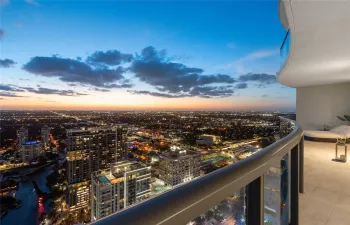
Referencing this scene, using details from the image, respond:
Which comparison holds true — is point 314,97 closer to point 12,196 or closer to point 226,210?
point 226,210

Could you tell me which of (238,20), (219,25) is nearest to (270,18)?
(238,20)

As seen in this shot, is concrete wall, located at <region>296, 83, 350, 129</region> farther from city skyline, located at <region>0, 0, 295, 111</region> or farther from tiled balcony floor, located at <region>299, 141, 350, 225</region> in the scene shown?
tiled balcony floor, located at <region>299, 141, 350, 225</region>

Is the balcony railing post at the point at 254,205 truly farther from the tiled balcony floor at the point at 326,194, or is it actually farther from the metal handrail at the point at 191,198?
the tiled balcony floor at the point at 326,194

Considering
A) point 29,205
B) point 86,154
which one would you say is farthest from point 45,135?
point 29,205

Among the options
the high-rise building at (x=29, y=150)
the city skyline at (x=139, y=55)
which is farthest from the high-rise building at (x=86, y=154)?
the city skyline at (x=139, y=55)

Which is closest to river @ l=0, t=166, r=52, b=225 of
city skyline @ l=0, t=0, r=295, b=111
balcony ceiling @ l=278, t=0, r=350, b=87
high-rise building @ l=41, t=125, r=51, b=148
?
high-rise building @ l=41, t=125, r=51, b=148

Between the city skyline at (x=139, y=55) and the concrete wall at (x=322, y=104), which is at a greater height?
the city skyline at (x=139, y=55)
